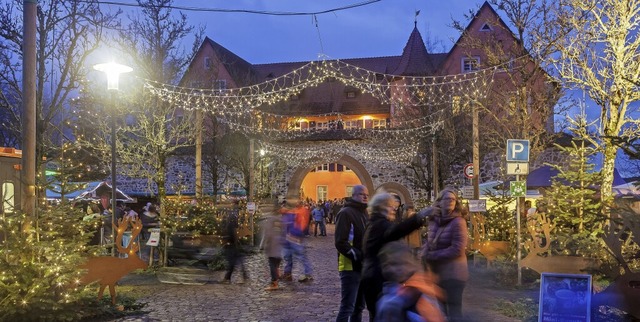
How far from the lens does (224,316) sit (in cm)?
949

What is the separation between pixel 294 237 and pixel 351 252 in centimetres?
615

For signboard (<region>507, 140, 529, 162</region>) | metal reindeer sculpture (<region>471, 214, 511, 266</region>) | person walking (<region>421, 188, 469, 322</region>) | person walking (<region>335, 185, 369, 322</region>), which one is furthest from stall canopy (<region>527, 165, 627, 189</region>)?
person walking (<region>335, 185, 369, 322</region>)

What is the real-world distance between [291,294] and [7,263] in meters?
4.91

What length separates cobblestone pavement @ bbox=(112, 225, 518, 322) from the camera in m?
9.52

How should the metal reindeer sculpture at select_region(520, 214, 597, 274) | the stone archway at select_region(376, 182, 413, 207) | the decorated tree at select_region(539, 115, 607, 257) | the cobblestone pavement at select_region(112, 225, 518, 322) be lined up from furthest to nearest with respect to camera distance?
1. the stone archway at select_region(376, 182, 413, 207)
2. the decorated tree at select_region(539, 115, 607, 257)
3. the metal reindeer sculpture at select_region(520, 214, 597, 274)
4. the cobblestone pavement at select_region(112, 225, 518, 322)

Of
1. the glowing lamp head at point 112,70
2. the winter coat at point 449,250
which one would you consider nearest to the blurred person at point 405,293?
the winter coat at point 449,250

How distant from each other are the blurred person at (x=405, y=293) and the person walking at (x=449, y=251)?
1826 millimetres

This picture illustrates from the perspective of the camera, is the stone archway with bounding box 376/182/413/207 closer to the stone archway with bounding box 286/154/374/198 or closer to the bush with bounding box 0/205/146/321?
the stone archway with bounding box 286/154/374/198

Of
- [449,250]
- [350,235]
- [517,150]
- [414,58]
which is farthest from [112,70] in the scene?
[414,58]

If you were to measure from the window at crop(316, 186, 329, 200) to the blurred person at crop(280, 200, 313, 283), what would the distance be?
43425mm

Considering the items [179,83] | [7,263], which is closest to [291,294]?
[7,263]

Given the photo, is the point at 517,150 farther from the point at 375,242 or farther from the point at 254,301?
the point at 375,242

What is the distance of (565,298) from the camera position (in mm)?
7488

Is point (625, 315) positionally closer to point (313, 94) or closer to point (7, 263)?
point (7, 263)
